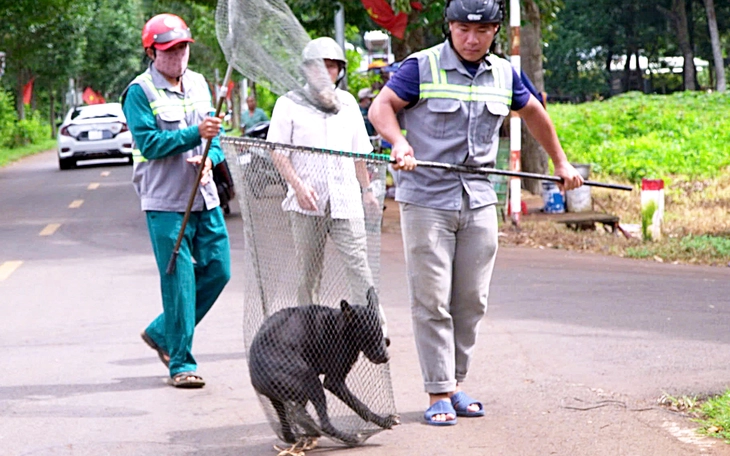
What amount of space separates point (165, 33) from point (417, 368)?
2.19 meters

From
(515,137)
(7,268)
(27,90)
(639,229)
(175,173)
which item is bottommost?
(639,229)

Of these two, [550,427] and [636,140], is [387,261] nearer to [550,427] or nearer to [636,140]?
[550,427]

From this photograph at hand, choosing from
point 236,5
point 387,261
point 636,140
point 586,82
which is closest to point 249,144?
point 236,5

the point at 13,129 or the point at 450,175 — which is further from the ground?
the point at 450,175

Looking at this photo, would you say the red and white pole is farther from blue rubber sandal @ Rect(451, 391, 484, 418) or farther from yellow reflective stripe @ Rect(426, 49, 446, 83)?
yellow reflective stripe @ Rect(426, 49, 446, 83)

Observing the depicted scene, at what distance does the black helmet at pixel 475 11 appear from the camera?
521 centimetres

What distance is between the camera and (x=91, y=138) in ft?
99.3

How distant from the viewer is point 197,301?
6.76 metres

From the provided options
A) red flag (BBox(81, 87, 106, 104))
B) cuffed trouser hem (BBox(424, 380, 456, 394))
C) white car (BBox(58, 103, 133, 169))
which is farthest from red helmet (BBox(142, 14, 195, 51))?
red flag (BBox(81, 87, 106, 104))

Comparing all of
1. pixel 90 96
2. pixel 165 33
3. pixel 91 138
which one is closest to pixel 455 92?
pixel 165 33

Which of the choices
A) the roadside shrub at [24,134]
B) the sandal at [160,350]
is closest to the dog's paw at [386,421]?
the sandal at [160,350]

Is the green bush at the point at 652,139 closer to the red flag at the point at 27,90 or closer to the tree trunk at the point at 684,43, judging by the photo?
the tree trunk at the point at 684,43

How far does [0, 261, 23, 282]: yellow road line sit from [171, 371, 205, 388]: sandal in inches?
193

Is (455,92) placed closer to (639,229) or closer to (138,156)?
(138,156)
